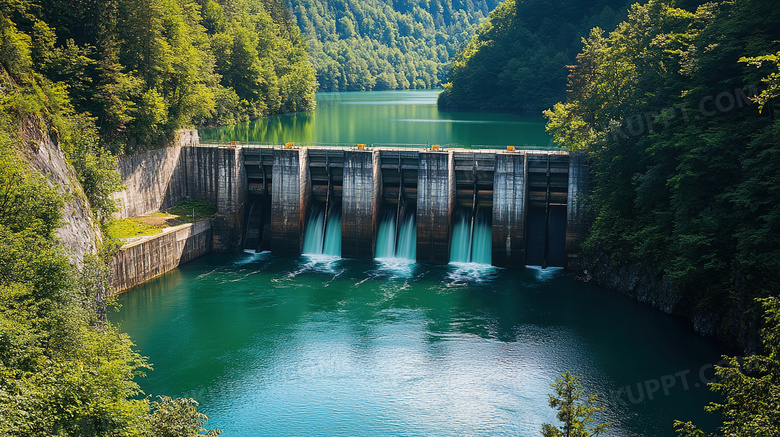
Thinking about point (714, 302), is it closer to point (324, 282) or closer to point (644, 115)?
point (644, 115)

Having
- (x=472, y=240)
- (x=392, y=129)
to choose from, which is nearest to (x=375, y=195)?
(x=472, y=240)

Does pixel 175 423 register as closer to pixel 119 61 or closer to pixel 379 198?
pixel 379 198

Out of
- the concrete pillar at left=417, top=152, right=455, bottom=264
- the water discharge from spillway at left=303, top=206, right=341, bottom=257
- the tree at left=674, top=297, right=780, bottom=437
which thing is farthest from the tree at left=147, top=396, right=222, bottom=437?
the water discharge from spillway at left=303, top=206, right=341, bottom=257

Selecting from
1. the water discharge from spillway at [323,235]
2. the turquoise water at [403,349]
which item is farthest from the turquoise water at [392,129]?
the turquoise water at [403,349]

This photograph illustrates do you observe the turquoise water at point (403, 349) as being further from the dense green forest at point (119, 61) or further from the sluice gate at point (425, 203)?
the dense green forest at point (119, 61)

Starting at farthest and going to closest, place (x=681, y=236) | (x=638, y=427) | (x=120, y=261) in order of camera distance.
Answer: (x=120, y=261) < (x=681, y=236) < (x=638, y=427)

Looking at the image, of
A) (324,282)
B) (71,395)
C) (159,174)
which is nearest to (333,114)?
(159,174)

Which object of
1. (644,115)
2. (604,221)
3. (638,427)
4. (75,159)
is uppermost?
(644,115)
